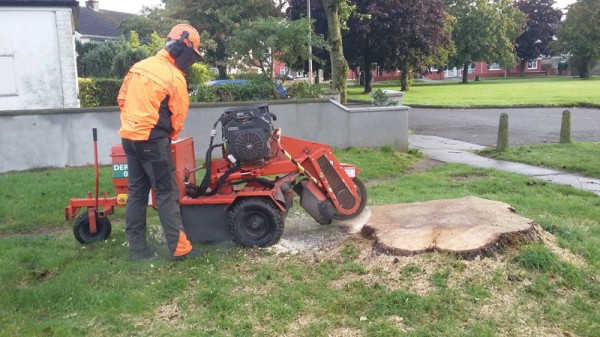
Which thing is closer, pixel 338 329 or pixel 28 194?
pixel 338 329

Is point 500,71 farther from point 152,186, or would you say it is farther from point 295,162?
point 152,186

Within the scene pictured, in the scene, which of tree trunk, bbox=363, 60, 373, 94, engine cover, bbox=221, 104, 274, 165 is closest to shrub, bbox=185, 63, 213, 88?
tree trunk, bbox=363, 60, 373, 94

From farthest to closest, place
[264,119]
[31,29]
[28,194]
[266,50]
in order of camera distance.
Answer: [31,29], [266,50], [28,194], [264,119]

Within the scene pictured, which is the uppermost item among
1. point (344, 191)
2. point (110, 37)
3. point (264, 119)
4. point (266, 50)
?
point (110, 37)

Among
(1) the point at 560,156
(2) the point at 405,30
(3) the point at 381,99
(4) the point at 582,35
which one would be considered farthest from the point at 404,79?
(4) the point at 582,35

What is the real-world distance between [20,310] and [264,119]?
2.69 m

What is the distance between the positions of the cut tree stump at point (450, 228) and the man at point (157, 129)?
1.81m

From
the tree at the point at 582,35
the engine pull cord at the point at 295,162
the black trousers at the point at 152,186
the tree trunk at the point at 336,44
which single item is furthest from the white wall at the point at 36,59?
the tree at the point at 582,35

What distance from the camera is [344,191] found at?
6.23 metres

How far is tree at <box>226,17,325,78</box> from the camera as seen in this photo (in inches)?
560

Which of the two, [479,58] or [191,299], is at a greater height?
[479,58]

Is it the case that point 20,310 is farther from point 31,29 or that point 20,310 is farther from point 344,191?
point 31,29

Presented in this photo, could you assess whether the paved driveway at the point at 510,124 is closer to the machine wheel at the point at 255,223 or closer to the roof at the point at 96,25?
the machine wheel at the point at 255,223

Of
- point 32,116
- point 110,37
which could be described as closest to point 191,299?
point 32,116
